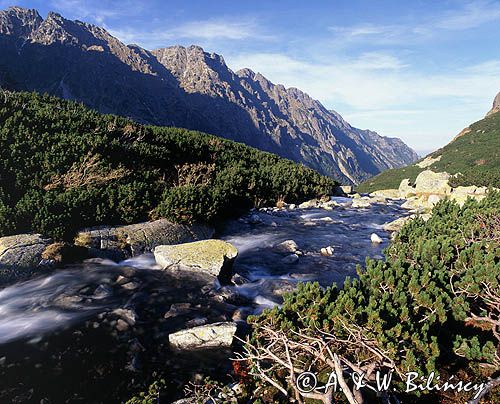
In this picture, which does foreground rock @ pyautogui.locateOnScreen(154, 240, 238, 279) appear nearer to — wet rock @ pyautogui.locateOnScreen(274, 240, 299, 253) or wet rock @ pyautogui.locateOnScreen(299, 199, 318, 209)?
wet rock @ pyautogui.locateOnScreen(274, 240, 299, 253)

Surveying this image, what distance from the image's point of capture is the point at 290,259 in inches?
538

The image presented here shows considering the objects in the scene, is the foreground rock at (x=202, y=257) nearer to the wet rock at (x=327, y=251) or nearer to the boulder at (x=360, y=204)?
the wet rock at (x=327, y=251)

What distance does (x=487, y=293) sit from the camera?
605 cm

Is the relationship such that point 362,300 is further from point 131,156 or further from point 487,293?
point 131,156

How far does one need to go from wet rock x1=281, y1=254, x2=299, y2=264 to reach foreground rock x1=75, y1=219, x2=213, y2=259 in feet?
13.6

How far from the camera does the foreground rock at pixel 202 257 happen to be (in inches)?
426

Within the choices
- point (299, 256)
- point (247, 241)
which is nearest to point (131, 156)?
point (247, 241)

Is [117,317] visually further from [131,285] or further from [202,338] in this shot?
[202,338]

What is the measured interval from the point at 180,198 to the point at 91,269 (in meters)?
5.38

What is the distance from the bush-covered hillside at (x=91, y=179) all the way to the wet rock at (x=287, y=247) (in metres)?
3.73

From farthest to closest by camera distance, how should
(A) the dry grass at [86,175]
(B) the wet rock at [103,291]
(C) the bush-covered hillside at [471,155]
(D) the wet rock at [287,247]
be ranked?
1. (C) the bush-covered hillside at [471,155]
2. (D) the wet rock at [287,247]
3. (A) the dry grass at [86,175]
4. (B) the wet rock at [103,291]

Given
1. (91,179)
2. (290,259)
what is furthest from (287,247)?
(91,179)

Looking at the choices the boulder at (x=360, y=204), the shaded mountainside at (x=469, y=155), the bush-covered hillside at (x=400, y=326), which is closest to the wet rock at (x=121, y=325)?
the bush-covered hillside at (x=400, y=326)

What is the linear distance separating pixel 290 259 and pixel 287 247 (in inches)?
59.9
